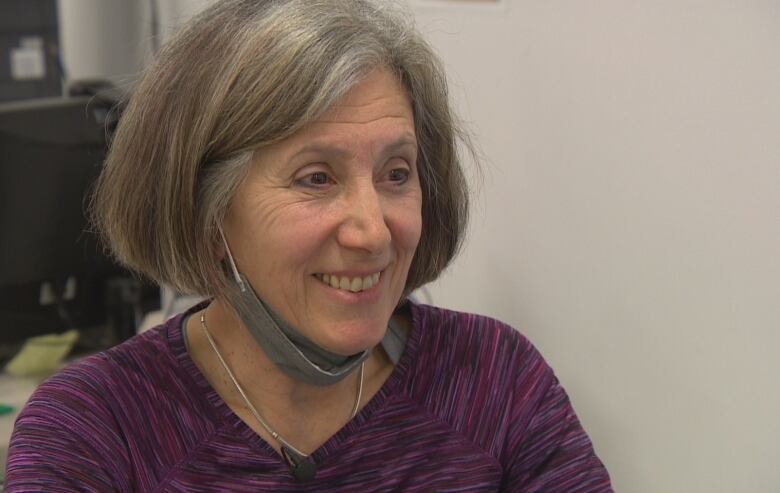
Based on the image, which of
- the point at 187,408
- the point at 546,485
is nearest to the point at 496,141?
the point at 546,485

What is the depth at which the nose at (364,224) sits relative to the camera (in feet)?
3.61

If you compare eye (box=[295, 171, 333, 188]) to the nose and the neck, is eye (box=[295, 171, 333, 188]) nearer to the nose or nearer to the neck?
the nose

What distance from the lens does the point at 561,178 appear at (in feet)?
4.96

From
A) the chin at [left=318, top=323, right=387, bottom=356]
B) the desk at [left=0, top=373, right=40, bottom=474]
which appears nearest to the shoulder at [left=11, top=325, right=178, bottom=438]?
the chin at [left=318, top=323, right=387, bottom=356]

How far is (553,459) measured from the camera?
129cm

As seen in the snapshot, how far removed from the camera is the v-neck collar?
1209 mm

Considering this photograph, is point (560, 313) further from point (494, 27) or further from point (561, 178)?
point (494, 27)

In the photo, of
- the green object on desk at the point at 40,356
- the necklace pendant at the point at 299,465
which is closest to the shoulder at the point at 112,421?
the necklace pendant at the point at 299,465

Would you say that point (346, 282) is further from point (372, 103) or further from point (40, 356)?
point (40, 356)

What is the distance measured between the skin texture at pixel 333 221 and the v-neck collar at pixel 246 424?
0.02 metres

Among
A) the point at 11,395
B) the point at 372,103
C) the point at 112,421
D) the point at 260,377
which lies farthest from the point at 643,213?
the point at 11,395

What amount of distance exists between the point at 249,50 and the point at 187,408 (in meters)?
0.46

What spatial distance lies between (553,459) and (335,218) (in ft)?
1.57

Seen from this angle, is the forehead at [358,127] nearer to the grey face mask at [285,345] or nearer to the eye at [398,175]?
the eye at [398,175]
